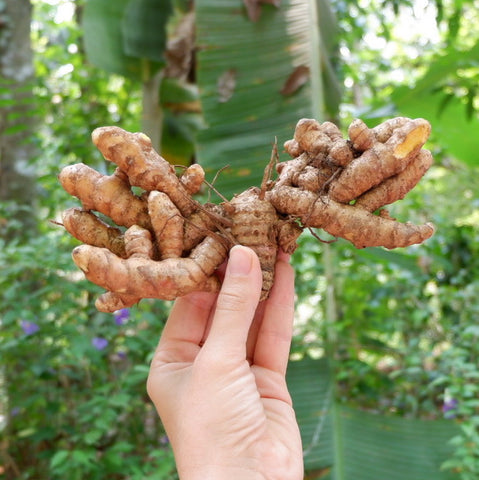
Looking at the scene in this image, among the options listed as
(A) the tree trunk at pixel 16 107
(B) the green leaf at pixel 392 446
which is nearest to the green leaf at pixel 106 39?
(A) the tree trunk at pixel 16 107

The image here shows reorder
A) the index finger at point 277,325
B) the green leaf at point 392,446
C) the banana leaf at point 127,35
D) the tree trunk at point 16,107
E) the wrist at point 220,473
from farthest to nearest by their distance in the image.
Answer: the tree trunk at point 16,107 < the banana leaf at point 127,35 < the green leaf at point 392,446 < the index finger at point 277,325 < the wrist at point 220,473

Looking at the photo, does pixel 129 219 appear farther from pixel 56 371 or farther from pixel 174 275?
pixel 56 371

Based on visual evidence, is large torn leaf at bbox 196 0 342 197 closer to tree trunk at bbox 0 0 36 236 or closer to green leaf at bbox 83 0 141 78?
green leaf at bbox 83 0 141 78

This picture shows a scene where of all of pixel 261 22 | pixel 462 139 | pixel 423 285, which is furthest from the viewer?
pixel 423 285

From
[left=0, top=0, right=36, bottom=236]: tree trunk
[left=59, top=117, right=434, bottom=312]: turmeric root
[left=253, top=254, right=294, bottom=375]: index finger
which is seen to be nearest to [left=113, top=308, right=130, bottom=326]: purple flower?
[left=253, top=254, right=294, bottom=375]: index finger

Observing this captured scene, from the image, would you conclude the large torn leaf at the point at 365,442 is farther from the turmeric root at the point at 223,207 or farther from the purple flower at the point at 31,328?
the purple flower at the point at 31,328

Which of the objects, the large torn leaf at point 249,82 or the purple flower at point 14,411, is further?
the purple flower at point 14,411

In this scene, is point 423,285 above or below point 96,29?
below

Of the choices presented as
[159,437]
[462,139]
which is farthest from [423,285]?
[159,437]
